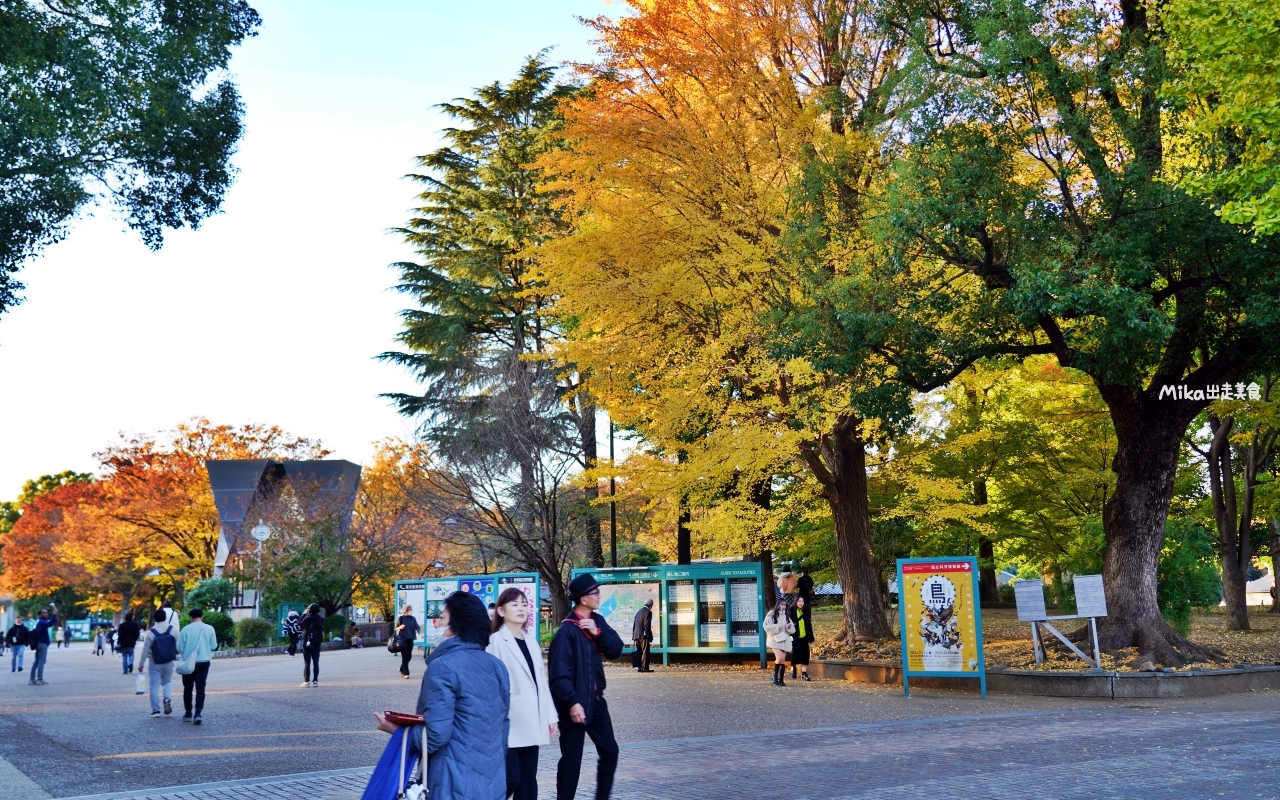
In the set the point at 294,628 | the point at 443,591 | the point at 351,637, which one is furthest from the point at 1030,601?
the point at 351,637

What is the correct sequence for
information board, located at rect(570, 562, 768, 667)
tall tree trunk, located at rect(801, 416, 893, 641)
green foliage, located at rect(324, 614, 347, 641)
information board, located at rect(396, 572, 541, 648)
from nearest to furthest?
tall tree trunk, located at rect(801, 416, 893, 641) → information board, located at rect(396, 572, 541, 648) → information board, located at rect(570, 562, 768, 667) → green foliage, located at rect(324, 614, 347, 641)

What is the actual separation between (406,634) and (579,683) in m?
15.8

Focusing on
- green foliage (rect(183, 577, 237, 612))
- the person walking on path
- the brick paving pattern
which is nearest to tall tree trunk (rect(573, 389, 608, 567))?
green foliage (rect(183, 577, 237, 612))

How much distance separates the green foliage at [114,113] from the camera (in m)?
14.5

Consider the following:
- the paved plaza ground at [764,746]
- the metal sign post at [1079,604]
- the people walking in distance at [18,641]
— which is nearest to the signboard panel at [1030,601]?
the metal sign post at [1079,604]

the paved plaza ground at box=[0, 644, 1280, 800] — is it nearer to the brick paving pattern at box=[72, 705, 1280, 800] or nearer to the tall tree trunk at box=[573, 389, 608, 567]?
the brick paving pattern at box=[72, 705, 1280, 800]

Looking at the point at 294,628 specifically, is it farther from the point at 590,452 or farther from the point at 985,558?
the point at 985,558

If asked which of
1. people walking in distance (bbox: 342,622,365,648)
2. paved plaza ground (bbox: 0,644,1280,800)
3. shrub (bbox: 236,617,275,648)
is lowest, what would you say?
people walking in distance (bbox: 342,622,365,648)

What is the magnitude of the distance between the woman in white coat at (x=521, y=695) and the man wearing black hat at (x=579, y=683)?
0.38 meters

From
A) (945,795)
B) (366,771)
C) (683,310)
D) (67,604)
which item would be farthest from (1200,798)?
(67,604)

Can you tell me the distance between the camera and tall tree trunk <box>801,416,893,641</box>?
20.6 metres

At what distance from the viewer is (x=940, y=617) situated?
52.0ft

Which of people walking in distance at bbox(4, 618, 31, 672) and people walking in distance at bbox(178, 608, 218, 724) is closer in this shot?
people walking in distance at bbox(178, 608, 218, 724)

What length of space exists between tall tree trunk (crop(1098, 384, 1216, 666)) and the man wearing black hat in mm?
12314
